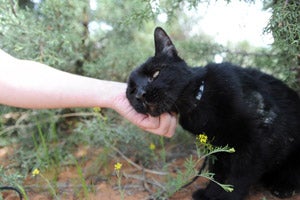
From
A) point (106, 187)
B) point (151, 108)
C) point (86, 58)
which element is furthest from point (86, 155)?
point (151, 108)

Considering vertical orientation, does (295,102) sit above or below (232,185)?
above

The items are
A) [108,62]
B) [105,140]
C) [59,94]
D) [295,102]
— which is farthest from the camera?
[108,62]

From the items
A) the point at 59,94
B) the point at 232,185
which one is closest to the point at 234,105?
the point at 232,185

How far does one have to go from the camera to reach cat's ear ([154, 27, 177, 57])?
1915 mm

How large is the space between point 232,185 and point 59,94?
1.02 m

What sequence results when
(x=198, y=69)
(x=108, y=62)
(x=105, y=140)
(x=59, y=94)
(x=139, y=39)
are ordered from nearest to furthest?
(x=59, y=94), (x=198, y=69), (x=105, y=140), (x=108, y=62), (x=139, y=39)

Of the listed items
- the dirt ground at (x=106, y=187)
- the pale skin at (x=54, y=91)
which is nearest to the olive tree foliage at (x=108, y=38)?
the pale skin at (x=54, y=91)

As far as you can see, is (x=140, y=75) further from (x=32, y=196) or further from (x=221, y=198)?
(x=32, y=196)

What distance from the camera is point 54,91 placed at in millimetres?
1779

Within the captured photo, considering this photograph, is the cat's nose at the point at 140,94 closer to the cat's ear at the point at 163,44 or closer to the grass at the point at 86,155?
the cat's ear at the point at 163,44

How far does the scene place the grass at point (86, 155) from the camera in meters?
2.19

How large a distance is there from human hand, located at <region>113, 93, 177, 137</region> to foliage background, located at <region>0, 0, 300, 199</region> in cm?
50

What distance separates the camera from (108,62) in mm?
2889

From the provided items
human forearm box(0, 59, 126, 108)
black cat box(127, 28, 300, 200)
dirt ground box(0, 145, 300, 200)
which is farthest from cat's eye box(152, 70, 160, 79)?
dirt ground box(0, 145, 300, 200)
